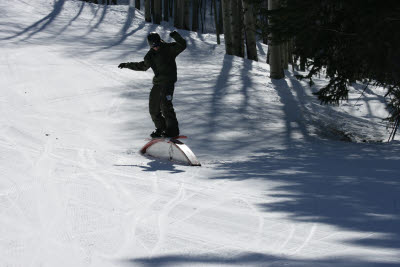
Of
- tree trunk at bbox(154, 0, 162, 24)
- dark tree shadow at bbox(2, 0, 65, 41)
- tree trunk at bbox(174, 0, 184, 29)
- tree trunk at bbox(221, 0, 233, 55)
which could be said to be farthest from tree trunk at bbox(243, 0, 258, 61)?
tree trunk at bbox(174, 0, 184, 29)

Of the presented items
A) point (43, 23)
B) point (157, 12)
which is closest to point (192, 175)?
point (43, 23)

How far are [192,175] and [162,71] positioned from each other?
2112 millimetres

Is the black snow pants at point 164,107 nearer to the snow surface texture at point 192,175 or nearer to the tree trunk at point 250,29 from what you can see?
the snow surface texture at point 192,175

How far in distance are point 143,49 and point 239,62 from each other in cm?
378

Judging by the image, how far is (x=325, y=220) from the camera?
14.6ft

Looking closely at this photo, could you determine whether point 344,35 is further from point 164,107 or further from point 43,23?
point 43,23

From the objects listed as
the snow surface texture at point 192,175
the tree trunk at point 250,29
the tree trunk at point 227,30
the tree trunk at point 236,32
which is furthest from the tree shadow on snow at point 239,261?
the tree trunk at point 236,32

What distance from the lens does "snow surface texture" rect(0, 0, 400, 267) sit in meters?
3.72

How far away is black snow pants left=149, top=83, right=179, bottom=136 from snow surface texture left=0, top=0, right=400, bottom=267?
2.25 ft

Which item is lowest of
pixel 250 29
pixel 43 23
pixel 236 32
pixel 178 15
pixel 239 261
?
pixel 239 261

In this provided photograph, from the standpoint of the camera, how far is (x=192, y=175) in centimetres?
662

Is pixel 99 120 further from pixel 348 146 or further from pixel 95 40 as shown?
pixel 95 40

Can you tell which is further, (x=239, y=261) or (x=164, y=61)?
(x=164, y=61)

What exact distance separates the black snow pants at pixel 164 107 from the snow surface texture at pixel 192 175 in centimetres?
69
